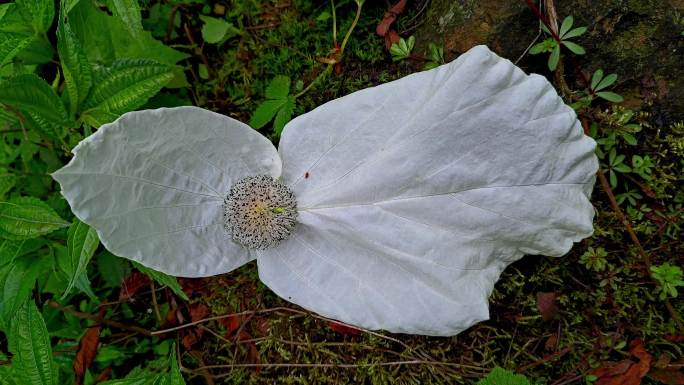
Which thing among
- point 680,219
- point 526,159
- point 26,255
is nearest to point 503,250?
point 526,159

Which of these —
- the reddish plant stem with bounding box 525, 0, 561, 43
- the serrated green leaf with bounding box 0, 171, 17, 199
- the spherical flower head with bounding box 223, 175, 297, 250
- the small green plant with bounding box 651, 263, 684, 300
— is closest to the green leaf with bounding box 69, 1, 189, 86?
the serrated green leaf with bounding box 0, 171, 17, 199

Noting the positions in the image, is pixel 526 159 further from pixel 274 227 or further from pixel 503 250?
pixel 274 227

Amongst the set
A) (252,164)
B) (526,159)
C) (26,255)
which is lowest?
(26,255)

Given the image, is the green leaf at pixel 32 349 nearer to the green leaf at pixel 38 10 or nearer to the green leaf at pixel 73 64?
the green leaf at pixel 73 64

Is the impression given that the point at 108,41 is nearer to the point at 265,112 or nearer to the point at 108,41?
the point at 108,41

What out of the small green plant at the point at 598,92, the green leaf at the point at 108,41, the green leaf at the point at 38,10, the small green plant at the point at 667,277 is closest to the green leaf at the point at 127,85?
the green leaf at the point at 108,41

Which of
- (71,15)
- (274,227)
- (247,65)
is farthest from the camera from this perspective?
(247,65)
